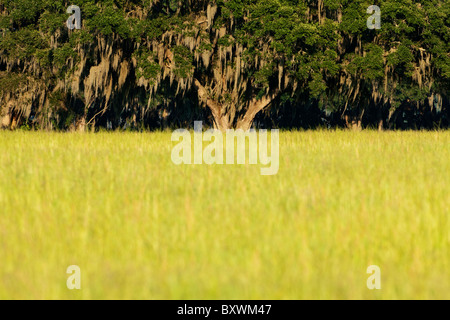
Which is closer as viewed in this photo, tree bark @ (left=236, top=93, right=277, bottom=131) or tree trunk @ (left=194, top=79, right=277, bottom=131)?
tree trunk @ (left=194, top=79, right=277, bottom=131)

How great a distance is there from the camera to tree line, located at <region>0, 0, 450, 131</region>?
74.8 feet

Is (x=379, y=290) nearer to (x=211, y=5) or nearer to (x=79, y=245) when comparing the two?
(x=79, y=245)

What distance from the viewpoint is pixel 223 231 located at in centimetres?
556

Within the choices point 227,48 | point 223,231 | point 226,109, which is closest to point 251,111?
point 226,109

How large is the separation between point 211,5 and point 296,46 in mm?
3354

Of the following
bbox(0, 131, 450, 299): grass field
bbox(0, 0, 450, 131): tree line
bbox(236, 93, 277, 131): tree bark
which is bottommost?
bbox(0, 131, 450, 299): grass field

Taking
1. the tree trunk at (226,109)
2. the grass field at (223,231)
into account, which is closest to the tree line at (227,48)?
the tree trunk at (226,109)

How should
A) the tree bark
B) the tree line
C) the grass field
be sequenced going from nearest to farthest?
the grass field
the tree line
the tree bark

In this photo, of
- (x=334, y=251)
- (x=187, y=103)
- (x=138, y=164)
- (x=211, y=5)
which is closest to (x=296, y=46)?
(x=211, y=5)

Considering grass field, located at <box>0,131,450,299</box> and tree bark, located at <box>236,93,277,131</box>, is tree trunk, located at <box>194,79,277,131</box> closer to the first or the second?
tree bark, located at <box>236,93,277,131</box>

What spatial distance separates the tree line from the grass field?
42.1ft

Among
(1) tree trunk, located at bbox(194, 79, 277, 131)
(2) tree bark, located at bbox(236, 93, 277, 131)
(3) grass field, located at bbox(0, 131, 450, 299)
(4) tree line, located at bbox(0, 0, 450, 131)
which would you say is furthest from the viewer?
(2) tree bark, located at bbox(236, 93, 277, 131)

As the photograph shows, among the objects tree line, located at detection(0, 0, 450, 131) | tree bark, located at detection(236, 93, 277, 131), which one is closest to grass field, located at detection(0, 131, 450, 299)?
tree line, located at detection(0, 0, 450, 131)

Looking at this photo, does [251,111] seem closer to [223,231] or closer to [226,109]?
[226,109]
